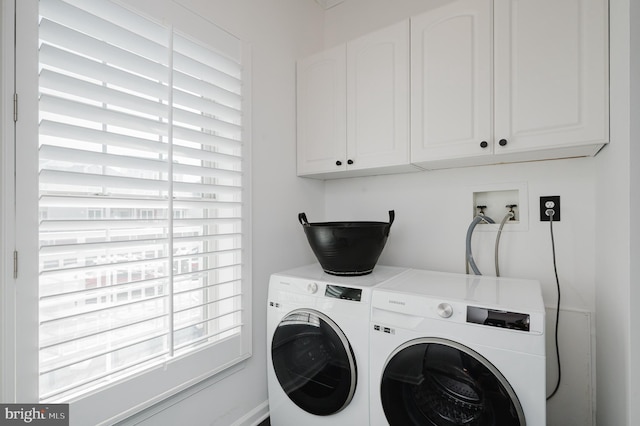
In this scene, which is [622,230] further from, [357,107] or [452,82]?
[357,107]

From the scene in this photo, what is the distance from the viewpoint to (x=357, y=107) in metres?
1.67

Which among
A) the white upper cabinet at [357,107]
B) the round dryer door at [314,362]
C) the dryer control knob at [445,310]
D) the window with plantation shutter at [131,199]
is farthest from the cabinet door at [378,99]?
the round dryer door at [314,362]

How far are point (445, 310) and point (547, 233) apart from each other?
796 millimetres

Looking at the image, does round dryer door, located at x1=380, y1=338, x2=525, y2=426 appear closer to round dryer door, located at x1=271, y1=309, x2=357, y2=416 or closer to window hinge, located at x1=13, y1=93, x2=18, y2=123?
round dryer door, located at x1=271, y1=309, x2=357, y2=416

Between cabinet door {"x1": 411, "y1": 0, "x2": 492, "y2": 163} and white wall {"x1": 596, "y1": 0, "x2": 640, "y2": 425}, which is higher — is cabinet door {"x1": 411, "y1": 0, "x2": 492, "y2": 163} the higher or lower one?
the higher one

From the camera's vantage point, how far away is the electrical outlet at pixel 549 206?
1.45m

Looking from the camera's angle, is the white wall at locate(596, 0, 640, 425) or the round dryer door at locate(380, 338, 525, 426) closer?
the white wall at locate(596, 0, 640, 425)

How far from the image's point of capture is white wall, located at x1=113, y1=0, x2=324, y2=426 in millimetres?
1461

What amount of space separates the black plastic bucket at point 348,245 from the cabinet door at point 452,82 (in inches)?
16.6

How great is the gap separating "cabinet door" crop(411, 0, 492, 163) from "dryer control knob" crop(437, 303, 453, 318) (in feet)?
2.23

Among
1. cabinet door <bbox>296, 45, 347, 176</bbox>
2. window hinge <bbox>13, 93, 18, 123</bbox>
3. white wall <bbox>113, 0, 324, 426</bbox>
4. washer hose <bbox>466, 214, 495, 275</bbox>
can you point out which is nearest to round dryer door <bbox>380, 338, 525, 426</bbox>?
washer hose <bbox>466, 214, 495, 275</bbox>

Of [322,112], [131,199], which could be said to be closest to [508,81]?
[322,112]

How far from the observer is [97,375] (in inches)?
40.4

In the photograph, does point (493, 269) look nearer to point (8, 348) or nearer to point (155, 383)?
point (155, 383)
